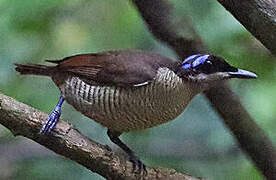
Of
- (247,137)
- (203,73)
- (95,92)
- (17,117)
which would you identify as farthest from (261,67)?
(17,117)

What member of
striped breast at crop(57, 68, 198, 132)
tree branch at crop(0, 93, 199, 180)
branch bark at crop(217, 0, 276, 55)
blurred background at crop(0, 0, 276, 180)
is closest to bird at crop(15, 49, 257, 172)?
striped breast at crop(57, 68, 198, 132)

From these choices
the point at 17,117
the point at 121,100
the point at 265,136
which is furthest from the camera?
the point at 265,136

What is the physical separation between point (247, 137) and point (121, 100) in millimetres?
956

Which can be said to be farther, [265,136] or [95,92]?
[265,136]

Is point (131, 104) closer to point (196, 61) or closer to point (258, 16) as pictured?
point (196, 61)

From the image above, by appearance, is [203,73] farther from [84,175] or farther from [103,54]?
[84,175]

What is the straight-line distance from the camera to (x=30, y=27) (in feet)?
14.1

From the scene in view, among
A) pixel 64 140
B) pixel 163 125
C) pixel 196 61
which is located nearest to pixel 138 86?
pixel 196 61

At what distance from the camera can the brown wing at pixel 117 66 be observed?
3.25 meters

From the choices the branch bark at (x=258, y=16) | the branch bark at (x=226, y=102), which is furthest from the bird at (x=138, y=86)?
the branch bark at (x=226, y=102)

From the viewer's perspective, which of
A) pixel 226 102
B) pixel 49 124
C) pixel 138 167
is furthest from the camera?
pixel 226 102

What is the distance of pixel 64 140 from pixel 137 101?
0.44 m

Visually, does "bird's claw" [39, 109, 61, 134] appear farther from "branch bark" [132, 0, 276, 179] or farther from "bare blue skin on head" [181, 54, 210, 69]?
"branch bark" [132, 0, 276, 179]

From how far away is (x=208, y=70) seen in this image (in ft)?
10.8
